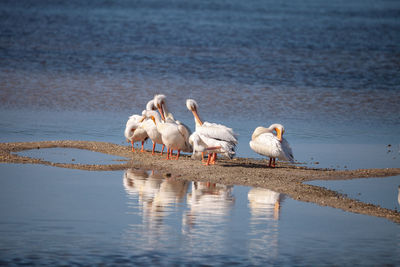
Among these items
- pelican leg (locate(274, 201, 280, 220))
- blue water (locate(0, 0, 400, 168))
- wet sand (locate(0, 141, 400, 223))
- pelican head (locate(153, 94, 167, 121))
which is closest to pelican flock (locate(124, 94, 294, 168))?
wet sand (locate(0, 141, 400, 223))

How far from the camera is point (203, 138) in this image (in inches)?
462

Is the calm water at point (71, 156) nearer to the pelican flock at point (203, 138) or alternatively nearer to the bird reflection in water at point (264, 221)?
the pelican flock at point (203, 138)

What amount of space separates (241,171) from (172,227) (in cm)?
331

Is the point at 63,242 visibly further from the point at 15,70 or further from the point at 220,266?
the point at 15,70

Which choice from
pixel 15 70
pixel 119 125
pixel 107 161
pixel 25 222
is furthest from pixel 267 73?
pixel 25 222

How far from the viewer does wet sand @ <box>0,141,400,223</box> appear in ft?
31.2

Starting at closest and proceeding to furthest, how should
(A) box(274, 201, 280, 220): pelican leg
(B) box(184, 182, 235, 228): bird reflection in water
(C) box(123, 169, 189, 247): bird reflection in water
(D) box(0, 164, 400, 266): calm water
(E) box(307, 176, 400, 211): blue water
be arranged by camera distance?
(D) box(0, 164, 400, 266): calm water, (C) box(123, 169, 189, 247): bird reflection in water, (B) box(184, 182, 235, 228): bird reflection in water, (A) box(274, 201, 280, 220): pelican leg, (E) box(307, 176, 400, 211): blue water

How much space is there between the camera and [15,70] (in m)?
24.7

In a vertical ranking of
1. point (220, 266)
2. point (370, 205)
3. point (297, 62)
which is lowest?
point (220, 266)

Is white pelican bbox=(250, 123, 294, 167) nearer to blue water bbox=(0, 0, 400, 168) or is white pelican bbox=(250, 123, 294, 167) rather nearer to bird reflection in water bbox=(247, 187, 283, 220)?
blue water bbox=(0, 0, 400, 168)

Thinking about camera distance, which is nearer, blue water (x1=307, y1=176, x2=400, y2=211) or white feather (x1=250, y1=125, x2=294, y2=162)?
blue water (x1=307, y1=176, x2=400, y2=211)

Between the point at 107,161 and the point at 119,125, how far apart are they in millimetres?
4151

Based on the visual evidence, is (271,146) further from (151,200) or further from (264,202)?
(151,200)

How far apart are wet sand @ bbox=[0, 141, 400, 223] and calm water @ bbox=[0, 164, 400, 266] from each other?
0.96ft
